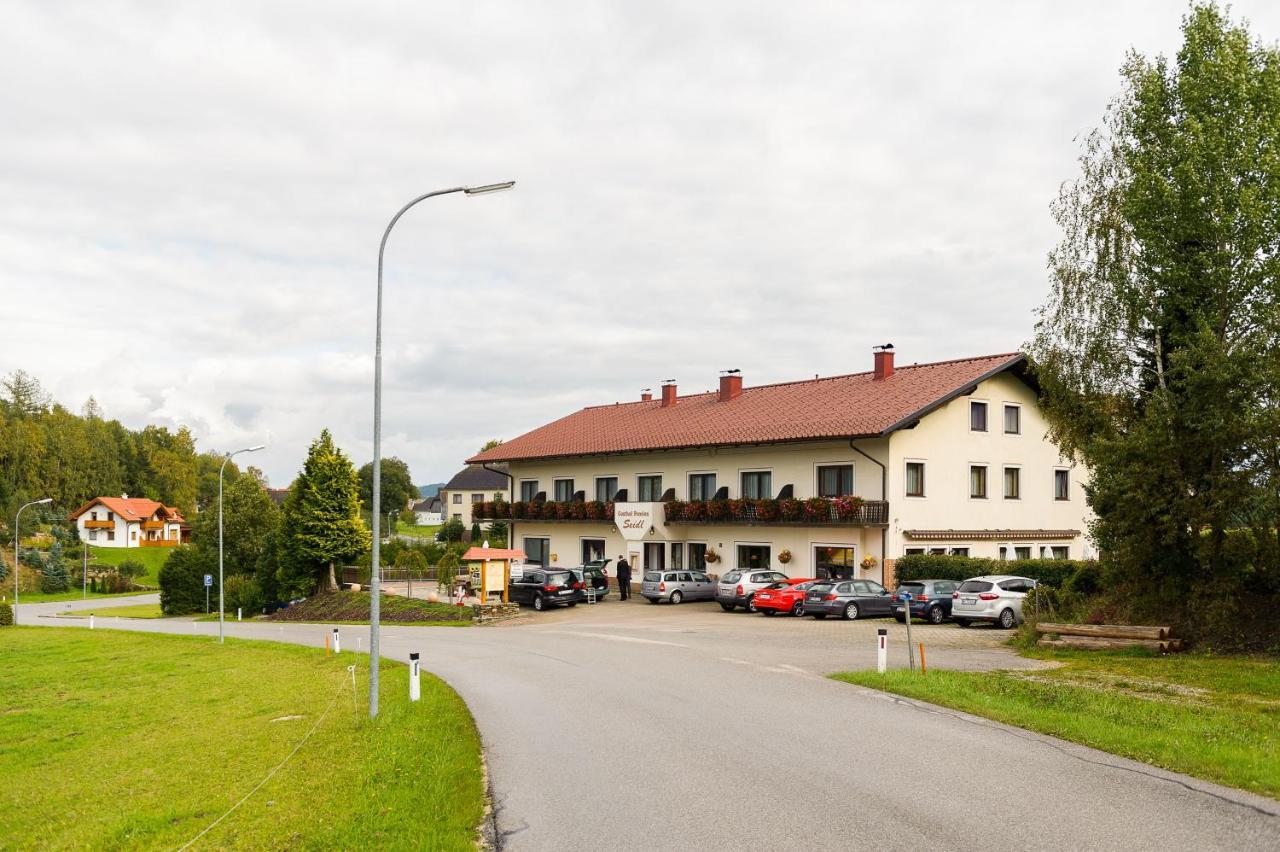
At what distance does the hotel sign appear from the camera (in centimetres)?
4350

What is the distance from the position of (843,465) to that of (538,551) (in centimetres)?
2041

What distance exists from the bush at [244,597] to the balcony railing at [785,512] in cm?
2435

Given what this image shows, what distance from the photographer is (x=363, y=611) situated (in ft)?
144

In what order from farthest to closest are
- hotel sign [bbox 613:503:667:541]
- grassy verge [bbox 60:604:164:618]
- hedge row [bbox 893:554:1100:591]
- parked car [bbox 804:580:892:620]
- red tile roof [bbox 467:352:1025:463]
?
grassy verge [bbox 60:604:164:618], hotel sign [bbox 613:503:667:541], red tile roof [bbox 467:352:1025:463], hedge row [bbox 893:554:1100:591], parked car [bbox 804:580:892:620]

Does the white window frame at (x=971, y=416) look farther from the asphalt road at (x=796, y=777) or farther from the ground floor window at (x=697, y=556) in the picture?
the asphalt road at (x=796, y=777)

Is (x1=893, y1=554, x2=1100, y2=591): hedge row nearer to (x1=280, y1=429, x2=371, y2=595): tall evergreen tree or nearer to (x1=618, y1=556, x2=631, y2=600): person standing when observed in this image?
(x1=618, y1=556, x2=631, y2=600): person standing

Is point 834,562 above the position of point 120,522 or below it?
below

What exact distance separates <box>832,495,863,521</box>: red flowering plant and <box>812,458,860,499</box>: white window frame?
136 centimetres

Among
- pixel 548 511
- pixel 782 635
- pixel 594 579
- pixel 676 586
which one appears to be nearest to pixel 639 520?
pixel 594 579

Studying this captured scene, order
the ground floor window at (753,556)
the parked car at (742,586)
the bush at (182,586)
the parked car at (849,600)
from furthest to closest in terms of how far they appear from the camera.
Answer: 1. the bush at (182,586)
2. the ground floor window at (753,556)
3. the parked car at (742,586)
4. the parked car at (849,600)

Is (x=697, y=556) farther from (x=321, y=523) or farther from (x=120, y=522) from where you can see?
(x=120, y=522)

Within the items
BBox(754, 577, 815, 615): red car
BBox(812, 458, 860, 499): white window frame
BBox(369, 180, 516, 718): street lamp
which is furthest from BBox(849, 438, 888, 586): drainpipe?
BBox(369, 180, 516, 718): street lamp

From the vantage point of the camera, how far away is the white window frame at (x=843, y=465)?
3716 centimetres

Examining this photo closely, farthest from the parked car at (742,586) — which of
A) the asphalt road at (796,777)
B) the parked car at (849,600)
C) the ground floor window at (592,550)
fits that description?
the asphalt road at (796,777)
